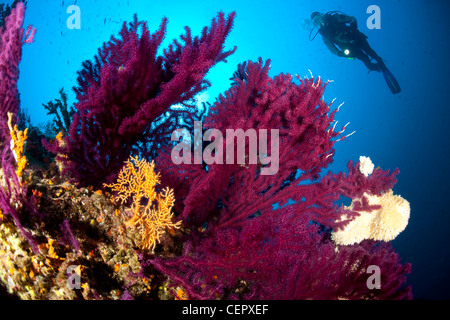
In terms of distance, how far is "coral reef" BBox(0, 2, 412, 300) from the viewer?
7.47 feet

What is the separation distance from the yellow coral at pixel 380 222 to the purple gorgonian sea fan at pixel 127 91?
2.86 meters

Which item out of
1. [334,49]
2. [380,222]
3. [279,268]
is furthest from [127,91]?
[334,49]

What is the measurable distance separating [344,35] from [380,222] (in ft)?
50.3

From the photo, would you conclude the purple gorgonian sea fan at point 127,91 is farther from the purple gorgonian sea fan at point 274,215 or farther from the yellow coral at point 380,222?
the yellow coral at point 380,222

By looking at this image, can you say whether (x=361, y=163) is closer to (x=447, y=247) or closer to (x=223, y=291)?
(x=223, y=291)

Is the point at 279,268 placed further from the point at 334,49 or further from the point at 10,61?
the point at 334,49

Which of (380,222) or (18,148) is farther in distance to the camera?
(380,222)

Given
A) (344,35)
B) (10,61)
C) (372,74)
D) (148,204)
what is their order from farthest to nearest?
Answer: (372,74) < (344,35) < (10,61) < (148,204)

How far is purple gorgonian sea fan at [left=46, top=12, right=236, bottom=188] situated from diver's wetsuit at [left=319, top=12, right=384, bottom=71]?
48.8 feet

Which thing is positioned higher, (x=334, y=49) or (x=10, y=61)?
(x=334, y=49)

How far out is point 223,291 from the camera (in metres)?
2.63

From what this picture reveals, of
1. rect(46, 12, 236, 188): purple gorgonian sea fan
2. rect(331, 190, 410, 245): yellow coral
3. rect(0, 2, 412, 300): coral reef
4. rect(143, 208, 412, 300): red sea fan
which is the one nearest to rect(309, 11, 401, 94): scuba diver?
rect(0, 2, 412, 300): coral reef

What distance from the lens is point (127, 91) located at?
2861 millimetres

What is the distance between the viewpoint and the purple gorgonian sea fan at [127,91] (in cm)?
271
